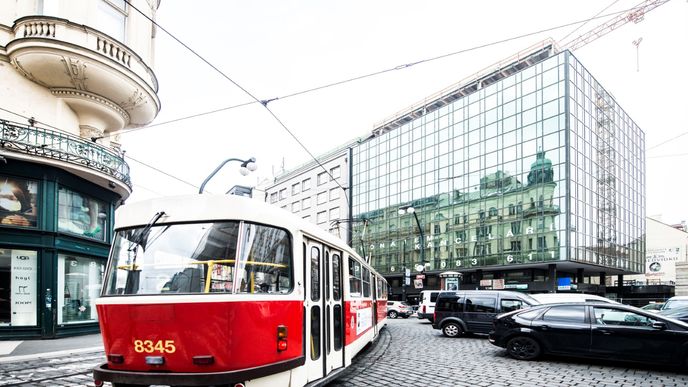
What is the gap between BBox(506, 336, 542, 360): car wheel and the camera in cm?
1096

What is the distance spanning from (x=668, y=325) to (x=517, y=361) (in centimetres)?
308

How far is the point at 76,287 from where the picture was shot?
58.5 feet

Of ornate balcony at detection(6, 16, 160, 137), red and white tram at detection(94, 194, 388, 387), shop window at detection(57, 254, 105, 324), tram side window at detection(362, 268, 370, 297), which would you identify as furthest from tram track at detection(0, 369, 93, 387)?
ornate balcony at detection(6, 16, 160, 137)

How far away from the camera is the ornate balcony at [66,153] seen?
51.3 ft

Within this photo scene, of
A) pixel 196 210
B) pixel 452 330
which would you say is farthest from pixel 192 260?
pixel 452 330

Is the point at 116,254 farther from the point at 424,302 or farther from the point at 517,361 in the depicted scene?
the point at 424,302

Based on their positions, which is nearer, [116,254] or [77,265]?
[116,254]

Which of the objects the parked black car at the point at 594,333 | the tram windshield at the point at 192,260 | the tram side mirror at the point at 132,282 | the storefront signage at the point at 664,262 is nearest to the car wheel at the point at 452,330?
the parked black car at the point at 594,333

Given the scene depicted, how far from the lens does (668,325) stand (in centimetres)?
947

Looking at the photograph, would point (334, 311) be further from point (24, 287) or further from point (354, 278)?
point (24, 287)

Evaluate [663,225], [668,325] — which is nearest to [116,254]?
[668,325]

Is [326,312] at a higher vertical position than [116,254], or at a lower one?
lower

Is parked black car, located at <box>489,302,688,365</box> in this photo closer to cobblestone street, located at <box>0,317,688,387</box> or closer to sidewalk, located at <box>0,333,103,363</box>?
cobblestone street, located at <box>0,317,688,387</box>

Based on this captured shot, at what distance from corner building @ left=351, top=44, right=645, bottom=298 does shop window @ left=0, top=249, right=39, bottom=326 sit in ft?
81.1
